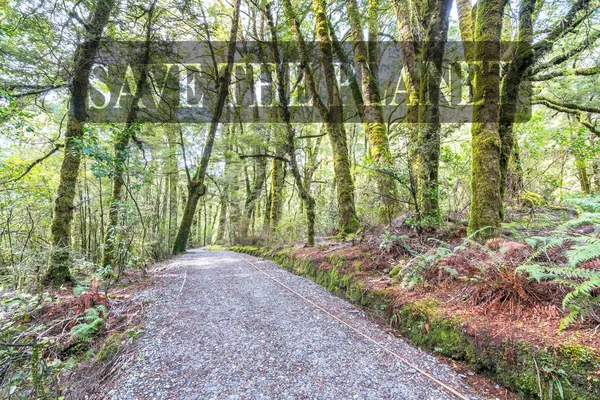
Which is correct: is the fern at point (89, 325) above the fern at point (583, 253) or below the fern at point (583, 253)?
below

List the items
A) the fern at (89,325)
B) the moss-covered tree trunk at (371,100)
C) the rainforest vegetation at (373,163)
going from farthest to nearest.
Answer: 1. the moss-covered tree trunk at (371,100)
2. the fern at (89,325)
3. the rainforest vegetation at (373,163)

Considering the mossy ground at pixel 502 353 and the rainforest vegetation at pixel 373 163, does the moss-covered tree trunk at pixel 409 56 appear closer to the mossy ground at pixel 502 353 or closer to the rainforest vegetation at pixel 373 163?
the rainforest vegetation at pixel 373 163

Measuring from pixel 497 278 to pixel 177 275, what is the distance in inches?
256

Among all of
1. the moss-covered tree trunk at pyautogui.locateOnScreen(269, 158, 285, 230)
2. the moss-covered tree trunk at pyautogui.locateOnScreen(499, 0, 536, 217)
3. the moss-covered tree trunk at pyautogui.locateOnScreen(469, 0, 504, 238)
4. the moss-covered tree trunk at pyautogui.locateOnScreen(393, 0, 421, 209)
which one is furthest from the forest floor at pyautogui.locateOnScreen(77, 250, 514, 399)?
the moss-covered tree trunk at pyautogui.locateOnScreen(269, 158, 285, 230)

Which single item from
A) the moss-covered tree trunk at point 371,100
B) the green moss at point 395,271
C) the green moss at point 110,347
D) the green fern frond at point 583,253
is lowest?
the green moss at point 110,347

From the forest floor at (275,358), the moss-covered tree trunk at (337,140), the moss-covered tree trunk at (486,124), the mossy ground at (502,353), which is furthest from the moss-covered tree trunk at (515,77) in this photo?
the forest floor at (275,358)

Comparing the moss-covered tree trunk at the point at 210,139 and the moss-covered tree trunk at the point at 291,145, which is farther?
the moss-covered tree trunk at the point at 210,139

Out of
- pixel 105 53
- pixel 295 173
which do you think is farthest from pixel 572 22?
pixel 105 53

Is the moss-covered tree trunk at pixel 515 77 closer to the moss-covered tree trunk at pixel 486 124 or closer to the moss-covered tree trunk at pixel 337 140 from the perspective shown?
the moss-covered tree trunk at pixel 486 124

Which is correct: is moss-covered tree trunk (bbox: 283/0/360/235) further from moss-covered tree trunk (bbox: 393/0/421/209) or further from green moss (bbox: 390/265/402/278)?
green moss (bbox: 390/265/402/278)

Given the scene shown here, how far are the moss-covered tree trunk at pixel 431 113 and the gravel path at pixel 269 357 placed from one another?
2.52m

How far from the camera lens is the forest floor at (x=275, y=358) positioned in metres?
2.03

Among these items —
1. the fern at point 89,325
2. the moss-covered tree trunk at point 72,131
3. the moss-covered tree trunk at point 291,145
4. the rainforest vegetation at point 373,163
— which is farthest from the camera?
the moss-covered tree trunk at point 291,145

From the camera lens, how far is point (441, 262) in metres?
3.48
